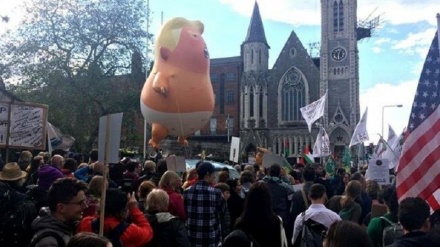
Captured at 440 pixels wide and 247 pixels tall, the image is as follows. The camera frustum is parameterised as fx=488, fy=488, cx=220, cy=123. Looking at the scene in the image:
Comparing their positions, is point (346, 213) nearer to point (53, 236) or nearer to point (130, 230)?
point (130, 230)

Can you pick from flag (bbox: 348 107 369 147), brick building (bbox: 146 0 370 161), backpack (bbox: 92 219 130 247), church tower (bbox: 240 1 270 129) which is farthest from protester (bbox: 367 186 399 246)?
church tower (bbox: 240 1 270 129)

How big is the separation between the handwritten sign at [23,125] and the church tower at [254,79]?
4394 centimetres

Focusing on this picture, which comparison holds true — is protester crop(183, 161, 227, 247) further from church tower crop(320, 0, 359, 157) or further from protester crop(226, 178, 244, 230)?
church tower crop(320, 0, 359, 157)

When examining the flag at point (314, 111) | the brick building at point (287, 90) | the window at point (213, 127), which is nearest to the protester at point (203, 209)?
the flag at point (314, 111)

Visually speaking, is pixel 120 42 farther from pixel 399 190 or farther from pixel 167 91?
pixel 399 190

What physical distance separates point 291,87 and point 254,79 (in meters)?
4.02

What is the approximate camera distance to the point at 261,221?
4582mm

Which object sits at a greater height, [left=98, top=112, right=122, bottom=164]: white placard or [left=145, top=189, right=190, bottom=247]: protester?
[left=98, top=112, right=122, bottom=164]: white placard

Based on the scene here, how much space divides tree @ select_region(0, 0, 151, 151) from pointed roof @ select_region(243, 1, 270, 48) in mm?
A: 28947

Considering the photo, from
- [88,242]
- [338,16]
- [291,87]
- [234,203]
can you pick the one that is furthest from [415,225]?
[338,16]

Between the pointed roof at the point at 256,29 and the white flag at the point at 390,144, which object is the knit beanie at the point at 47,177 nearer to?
the white flag at the point at 390,144

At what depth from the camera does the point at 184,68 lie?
37.9ft

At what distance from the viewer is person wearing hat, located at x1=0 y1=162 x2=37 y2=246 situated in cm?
421

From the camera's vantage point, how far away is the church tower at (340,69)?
4681 centimetres
